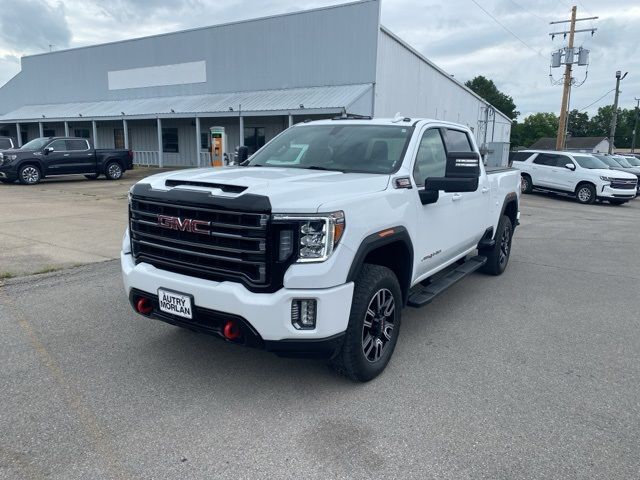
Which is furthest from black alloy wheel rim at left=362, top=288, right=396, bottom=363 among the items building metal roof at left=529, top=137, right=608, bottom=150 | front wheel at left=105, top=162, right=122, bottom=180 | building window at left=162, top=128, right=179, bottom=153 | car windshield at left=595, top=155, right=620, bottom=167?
building metal roof at left=529, top=137, right=608, bottom=150

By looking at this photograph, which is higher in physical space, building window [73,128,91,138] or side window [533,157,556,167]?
building window [73,128,91,138]

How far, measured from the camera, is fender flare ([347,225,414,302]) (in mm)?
3178

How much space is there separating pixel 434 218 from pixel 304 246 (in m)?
1.77

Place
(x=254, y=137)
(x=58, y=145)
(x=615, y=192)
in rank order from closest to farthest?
(x=615, y=192) < (x=58, y=145) < (x=254, y=137)

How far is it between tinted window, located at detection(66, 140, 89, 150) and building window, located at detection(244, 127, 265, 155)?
8.62 metres

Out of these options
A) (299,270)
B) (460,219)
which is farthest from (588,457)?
(460,219)

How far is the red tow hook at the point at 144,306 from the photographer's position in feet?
11.8

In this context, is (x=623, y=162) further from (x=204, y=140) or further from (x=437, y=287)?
(x=437, y=287)

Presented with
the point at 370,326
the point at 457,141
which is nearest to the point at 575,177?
the point at 457,141

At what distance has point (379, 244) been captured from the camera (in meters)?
3.41

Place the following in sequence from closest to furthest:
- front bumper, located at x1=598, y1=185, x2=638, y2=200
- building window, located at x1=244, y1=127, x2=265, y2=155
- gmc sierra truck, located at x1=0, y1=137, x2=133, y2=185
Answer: front bumper, located at x1=598, y1=185, x2=638, y2=200
gmc sierra truck, located at x1=0, y1=137, x2=133, y2=185
building window, located at x1=244, y1=127, x2=265, y2=155

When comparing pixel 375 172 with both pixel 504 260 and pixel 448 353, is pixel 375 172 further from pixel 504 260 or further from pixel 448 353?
pixel 504 260

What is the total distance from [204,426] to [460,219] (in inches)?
127

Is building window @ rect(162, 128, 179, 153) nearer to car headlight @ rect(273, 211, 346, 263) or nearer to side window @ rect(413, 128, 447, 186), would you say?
side window @ rect(413, 128, 447, 186)
